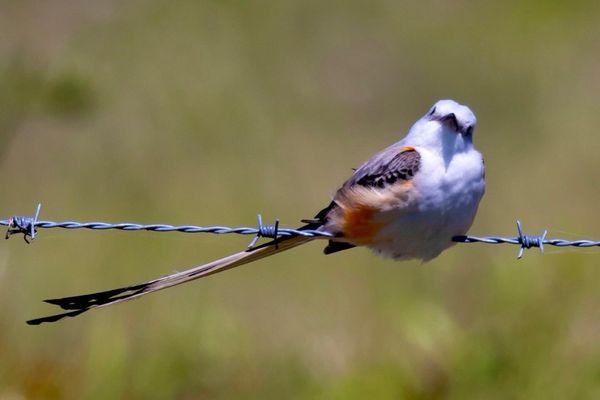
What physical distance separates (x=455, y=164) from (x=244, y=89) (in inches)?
242

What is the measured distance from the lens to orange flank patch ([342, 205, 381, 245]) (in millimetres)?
5000

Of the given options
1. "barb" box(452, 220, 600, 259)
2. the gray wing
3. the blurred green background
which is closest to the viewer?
"barb" box(452, 220, 600, 259)

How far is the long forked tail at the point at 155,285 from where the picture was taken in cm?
459

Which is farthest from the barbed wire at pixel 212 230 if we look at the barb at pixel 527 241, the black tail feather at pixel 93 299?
the black tail feather at pixel 93 299

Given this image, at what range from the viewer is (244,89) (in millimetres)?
10906

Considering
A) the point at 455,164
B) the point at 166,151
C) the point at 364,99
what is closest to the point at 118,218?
the point at 166,151

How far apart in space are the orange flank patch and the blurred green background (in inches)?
64.7

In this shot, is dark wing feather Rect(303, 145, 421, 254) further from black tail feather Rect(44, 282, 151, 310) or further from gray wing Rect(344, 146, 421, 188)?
black tail feather Rect(44, 282, 151, 310)

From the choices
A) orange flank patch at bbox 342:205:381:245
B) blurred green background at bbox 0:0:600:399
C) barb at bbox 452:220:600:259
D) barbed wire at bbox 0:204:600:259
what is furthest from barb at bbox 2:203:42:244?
blurred green background at bbox 0:0:600:399

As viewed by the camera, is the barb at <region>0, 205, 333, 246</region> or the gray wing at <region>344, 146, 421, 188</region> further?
the gray wing at <region>344, 146, 421, 188</region>

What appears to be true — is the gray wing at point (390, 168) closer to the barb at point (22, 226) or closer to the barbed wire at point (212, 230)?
the barbed wire at point (212, 230)

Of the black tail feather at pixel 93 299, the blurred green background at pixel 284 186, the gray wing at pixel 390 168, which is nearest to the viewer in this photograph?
the black tail feather at pixel 93 299

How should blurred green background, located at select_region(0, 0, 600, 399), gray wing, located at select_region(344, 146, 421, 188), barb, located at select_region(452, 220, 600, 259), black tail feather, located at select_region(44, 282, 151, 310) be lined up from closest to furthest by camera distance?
1. black tail feather, located at select_region(44, 282, 151, 310)
2. barb, located at select_region(452, 220, 600, 259)
3. gray wing, located at select_region(344, 146, 421, 188)
4. blurred green background, located at select_region(0, 0, 600, 399)

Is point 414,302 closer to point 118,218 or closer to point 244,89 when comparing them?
point 118,218
